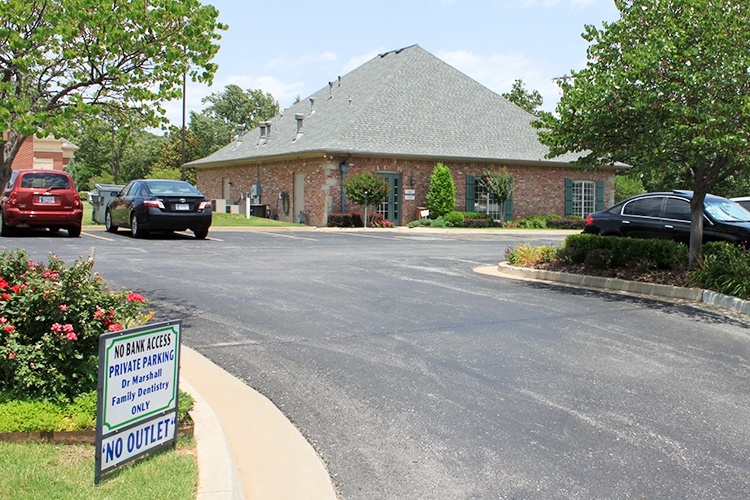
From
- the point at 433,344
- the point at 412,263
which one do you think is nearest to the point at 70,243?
the point at 412,263

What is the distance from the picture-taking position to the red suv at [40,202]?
17.4 meters

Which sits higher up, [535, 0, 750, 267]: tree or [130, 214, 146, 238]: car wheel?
[535, 0, 750, 267]: tree

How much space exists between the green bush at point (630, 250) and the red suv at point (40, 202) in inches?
475

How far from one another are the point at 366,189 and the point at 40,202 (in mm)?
13586

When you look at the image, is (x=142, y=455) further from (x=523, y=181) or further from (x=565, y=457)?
(x=523, y=181)

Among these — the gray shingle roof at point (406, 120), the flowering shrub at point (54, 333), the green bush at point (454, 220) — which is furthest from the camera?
the gray shingle roof at point (406, 120)

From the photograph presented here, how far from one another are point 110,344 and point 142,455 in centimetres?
77

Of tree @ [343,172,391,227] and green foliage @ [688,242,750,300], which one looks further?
tree @ [343,172,391,227]

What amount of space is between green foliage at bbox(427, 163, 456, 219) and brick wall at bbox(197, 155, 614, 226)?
1.91ft

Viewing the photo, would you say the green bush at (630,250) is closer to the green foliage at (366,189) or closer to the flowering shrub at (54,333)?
the flowering shrub at (54,333)

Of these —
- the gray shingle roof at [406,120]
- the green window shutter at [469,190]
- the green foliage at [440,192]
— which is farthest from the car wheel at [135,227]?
the green window shutter at [469,190]

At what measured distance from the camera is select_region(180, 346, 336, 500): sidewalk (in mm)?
4008

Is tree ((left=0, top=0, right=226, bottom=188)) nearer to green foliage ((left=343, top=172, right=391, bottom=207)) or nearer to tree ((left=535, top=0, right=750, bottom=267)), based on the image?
tree ((left=535, top=0, right=750, bottom=267))

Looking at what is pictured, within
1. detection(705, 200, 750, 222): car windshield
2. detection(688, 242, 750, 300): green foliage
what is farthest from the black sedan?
detection(688, 242, 750, 300): green foliage
